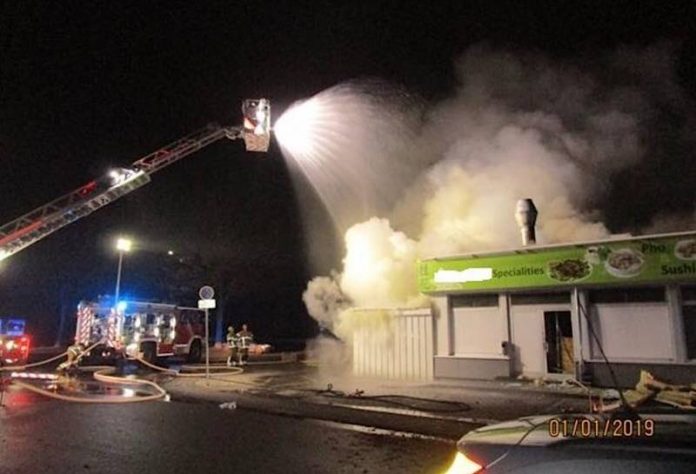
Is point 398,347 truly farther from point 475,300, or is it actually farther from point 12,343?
point 12,343

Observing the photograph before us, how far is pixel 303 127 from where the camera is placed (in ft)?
55.9

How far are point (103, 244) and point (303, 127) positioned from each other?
26235 mm

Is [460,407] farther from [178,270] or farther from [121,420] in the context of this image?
[178,270]

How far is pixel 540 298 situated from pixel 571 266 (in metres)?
1.41

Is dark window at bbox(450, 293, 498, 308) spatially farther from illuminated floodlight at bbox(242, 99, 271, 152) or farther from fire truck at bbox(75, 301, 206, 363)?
fire truck at bbox(75, 301, 206, 363)

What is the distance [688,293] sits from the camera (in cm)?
1358

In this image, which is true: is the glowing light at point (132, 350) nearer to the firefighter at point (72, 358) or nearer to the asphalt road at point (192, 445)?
the firefighter at point (72, 358)

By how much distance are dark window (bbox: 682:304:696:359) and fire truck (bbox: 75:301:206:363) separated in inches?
711

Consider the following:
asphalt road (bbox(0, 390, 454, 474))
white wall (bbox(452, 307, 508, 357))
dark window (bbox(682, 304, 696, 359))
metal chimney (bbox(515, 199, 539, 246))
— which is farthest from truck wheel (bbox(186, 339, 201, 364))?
dark window (bbox(682, 304, 696, 359))

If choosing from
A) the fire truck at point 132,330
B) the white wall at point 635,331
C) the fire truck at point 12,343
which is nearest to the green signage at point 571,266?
the white wall at point 635,331

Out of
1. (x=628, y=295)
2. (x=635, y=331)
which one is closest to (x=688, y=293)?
(x=628, y=295)

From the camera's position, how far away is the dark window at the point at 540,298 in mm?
15188

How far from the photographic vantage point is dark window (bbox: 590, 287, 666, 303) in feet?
45.6

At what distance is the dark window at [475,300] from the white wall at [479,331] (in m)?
0.12
